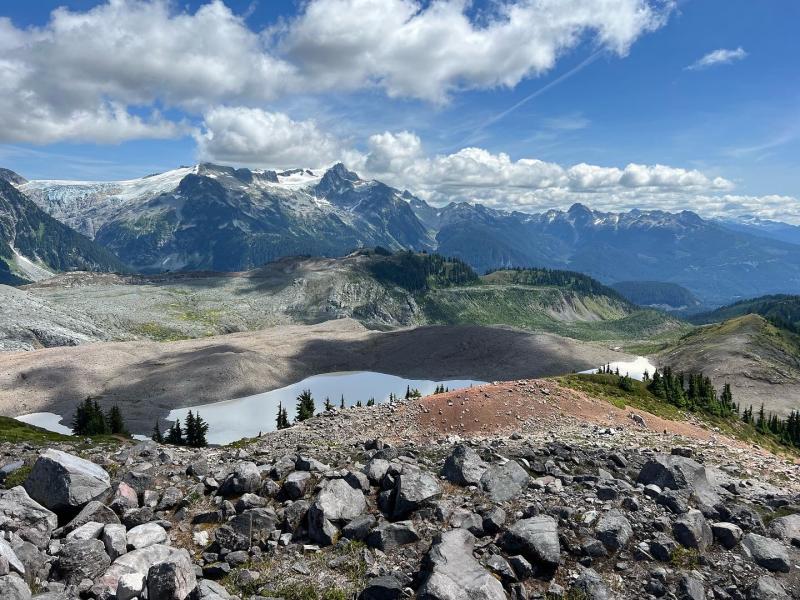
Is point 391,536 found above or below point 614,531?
below

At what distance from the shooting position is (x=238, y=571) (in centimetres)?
1460

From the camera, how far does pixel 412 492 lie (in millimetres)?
17656

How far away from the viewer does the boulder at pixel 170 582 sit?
12.5 metres

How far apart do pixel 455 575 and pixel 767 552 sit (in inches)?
409

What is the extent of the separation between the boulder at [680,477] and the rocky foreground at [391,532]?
0.06m

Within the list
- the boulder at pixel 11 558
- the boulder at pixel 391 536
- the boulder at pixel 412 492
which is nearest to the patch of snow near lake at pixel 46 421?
the boulder at pixel 11 558

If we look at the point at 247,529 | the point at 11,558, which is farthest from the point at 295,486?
the point at 11,558

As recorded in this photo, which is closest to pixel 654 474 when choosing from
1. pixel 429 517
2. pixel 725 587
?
Result: pixel 725 587

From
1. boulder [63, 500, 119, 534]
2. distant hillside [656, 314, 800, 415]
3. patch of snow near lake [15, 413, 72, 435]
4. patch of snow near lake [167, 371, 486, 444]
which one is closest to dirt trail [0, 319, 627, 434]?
patch of snow near lake [15, 413, 72, 435]

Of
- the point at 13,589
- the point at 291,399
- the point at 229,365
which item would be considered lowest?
the point at 291,399

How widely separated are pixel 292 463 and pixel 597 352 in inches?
7780

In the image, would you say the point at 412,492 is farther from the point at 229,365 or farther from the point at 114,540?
the point at 229,365

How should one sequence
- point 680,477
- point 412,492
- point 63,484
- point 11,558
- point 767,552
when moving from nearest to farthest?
1. point 11,558
2. point 767,552
3. point 63,484
4. point 412,492
5. point 680,477

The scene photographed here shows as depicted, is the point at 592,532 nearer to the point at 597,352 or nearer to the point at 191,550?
the point at 191,550
